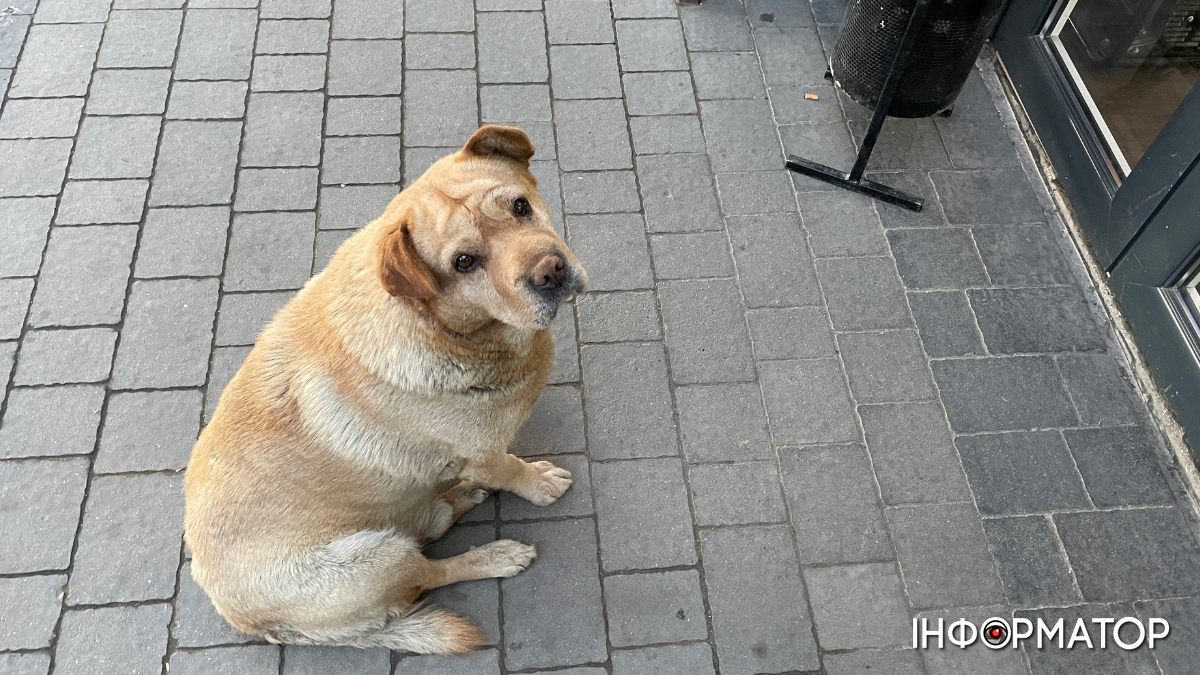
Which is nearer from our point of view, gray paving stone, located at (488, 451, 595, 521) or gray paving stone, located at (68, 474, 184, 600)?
gray paving stone, located at (68, 474, 184, 600)

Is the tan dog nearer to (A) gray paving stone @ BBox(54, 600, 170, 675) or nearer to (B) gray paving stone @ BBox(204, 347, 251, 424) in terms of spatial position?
(A) gray paving stone @ BBox(54, 600, 170, 675)

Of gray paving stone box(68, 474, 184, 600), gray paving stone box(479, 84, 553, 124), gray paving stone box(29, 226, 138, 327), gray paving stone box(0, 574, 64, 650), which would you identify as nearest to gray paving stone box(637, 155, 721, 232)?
gray paving stone box(479, 84, 553, 124)

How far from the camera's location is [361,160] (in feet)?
16.1

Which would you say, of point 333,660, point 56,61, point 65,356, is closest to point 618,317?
→ point 333,660

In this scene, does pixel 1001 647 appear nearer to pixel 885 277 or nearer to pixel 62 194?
pixel 885 277

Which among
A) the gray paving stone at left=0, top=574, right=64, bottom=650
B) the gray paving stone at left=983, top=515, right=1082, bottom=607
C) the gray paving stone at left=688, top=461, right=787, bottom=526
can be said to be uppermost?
the gray paving stone at left=983, top=515, right=1082, bottom=607

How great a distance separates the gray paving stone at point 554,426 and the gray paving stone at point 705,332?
59 centimetres

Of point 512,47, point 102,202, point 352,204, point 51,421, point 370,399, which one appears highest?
point 370,399

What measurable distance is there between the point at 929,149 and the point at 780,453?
99.4 inches

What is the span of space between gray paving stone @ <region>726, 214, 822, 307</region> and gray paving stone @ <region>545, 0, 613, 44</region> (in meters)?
1.92

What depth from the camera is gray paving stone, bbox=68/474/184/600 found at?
3584 millimetres

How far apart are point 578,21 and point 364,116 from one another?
1.77 meters

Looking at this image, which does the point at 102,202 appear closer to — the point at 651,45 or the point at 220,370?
the point at 220,370

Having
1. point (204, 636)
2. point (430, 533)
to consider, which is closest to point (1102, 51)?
point (430, 533)
